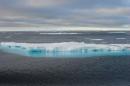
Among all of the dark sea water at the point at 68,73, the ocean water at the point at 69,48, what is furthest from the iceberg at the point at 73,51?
the dark sea water at the point at 68,73

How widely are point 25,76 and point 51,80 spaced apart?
146 cm

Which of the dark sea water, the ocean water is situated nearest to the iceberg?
the ocean water

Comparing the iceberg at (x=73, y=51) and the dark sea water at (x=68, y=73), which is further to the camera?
the iceberg at (x=73, y=51)

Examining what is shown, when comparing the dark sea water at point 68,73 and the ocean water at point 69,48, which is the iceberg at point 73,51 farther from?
the dark sea water at point 68,73

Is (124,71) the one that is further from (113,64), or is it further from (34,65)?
(34,65)

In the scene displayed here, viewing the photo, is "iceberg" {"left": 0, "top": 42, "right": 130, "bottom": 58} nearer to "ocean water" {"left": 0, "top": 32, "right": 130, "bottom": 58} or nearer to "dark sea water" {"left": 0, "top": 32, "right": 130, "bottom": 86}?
"ocean water" {"left": 0, "top": 32, "right": 130, "bottom": 58}

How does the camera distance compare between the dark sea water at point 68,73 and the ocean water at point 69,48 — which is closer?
the dark sea water at point 68,73

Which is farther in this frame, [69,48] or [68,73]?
[69,48]

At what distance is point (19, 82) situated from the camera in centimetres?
1688

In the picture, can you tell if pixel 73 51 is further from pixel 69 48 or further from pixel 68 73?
pixel 68 73

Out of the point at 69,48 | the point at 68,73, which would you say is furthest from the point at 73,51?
the point at 68,73

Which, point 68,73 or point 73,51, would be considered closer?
point 68,73

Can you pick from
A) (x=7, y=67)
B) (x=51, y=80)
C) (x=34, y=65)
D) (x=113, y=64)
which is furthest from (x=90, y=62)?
(x=51, y=80)

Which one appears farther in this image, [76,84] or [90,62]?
[90,62]
